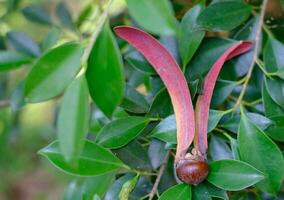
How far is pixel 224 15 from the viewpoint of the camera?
70 centimetres

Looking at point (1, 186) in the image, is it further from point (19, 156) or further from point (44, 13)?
point (44, 13)

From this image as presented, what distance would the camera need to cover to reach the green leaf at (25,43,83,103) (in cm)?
50

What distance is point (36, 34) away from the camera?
7.26 ft

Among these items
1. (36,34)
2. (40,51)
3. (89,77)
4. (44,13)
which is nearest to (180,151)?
(89,77)

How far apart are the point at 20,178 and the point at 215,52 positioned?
2.01 meters

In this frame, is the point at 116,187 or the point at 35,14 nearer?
the point at 116,187

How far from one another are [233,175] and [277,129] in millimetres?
102

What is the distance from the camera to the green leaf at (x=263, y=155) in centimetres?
60

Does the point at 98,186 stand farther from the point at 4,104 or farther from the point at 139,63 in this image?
the point at 4,104

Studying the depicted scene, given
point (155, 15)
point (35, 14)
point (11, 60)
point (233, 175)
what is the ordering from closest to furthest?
point (155, 15) < point (233, 175) < point (11, 60) < point (35, 14)

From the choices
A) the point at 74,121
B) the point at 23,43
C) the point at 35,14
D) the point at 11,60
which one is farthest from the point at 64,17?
the point at 74,121

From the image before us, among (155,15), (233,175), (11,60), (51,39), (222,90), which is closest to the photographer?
(155,15)

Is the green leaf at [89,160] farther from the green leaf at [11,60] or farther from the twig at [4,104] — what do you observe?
the twig at [4,104]

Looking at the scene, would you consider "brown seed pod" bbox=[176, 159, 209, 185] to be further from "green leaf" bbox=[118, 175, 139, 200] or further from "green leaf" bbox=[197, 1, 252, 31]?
"green leaf" bbox=[197, 1, 252, 31]
